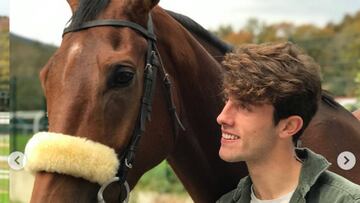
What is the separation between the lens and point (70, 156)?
1.89 metres

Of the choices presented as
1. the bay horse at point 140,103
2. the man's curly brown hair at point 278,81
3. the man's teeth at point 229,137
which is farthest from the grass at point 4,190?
the man's curly brown hair at point 278,81

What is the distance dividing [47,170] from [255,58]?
0.81m

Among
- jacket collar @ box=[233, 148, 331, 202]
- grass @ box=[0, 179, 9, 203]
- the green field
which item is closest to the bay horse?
jacket collar @ box=[233, 148, 331, 202]

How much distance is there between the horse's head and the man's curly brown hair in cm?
37

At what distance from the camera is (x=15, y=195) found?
164 inches

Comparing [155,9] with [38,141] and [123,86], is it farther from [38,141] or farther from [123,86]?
[38,141]

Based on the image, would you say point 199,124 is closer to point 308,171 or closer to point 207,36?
point 207,36

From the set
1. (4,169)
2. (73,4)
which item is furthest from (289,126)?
(4,169)

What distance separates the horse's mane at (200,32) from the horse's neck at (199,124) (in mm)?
172

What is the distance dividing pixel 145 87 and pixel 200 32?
766 mm

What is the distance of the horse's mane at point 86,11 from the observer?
2108 mm

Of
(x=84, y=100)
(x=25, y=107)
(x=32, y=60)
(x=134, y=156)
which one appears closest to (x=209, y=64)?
(x=134, y=156)

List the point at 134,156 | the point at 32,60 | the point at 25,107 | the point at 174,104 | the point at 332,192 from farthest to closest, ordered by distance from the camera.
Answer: the point at 25,107, the point at 32,60, the point at 174,104, the point at 134,156, the point at 332,192

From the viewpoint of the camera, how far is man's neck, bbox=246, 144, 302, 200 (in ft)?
6.22
